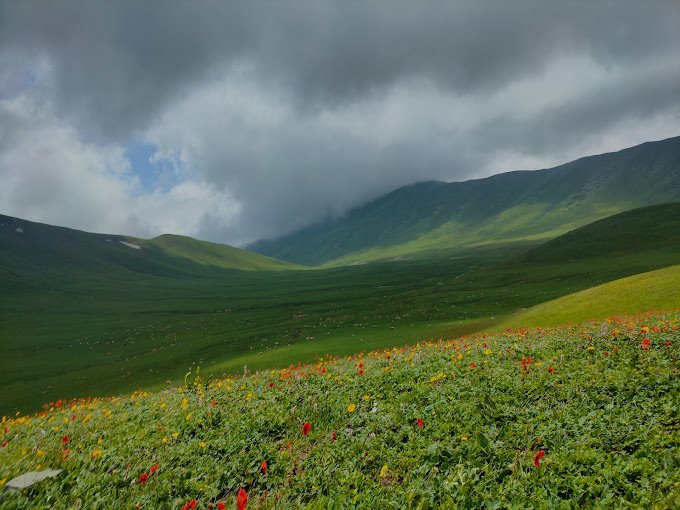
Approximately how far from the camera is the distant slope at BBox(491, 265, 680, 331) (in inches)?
1671

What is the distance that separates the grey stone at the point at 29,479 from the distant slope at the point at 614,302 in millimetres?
48214

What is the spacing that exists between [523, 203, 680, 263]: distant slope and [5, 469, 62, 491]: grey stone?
149922 millimetres

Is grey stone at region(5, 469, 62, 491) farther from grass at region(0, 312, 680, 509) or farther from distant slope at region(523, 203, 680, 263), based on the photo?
distant slope at region(523, 203, 680, 263)

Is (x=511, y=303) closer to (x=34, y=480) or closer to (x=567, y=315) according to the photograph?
(x=567, y=315)

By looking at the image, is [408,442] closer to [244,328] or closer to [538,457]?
[538,457]

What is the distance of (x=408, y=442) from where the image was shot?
874 cm

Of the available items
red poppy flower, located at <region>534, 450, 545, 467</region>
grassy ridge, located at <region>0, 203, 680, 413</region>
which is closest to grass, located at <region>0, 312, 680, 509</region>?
red poppy flower, located at <region>534, 450, 545, 467</region>

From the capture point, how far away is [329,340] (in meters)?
68.6

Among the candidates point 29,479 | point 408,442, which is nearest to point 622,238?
point 408,442

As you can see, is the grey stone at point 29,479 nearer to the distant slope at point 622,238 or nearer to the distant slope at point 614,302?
the distant slope at point 614,302

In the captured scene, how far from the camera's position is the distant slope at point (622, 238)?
130 meters

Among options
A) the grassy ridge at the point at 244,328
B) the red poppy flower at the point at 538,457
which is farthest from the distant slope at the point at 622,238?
the red poppy flower at the point at 538,457

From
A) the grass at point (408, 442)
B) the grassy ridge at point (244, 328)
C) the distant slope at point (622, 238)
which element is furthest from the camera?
the distant slope at point (622, 238)

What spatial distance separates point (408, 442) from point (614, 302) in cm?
4778
